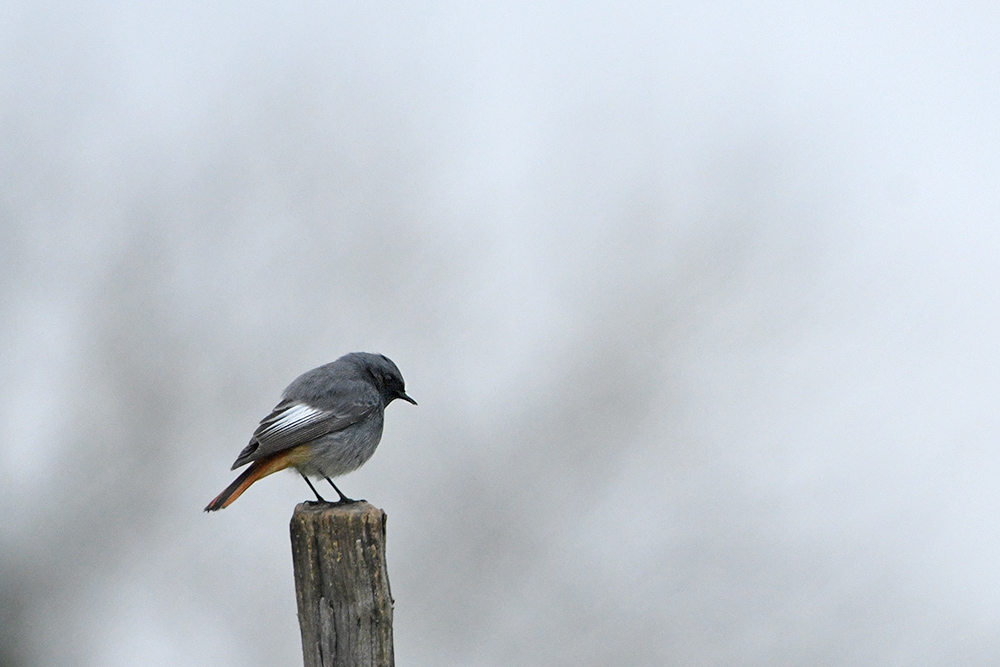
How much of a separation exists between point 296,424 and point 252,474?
1.25 feet

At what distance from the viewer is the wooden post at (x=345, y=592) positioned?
3.27 m

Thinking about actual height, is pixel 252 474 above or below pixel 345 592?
above

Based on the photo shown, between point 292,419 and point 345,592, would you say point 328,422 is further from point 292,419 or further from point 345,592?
point 345,592

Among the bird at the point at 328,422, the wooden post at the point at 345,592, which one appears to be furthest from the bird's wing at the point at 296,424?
the wooden post at the point at 345,592

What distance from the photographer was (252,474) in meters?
4.42

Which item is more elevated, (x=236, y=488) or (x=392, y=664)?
(x=236, y=488)

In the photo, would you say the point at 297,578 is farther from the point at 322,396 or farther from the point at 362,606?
the point at 322,396

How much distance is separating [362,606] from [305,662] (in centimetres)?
33

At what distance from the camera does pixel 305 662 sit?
3.37 metres

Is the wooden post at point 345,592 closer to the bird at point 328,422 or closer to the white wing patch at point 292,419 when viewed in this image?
the bird at point 328,422

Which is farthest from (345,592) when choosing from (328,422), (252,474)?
(328,422)

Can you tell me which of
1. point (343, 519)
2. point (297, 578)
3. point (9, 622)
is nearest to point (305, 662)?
point (297, 578)

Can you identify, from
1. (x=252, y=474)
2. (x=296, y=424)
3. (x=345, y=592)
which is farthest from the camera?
(x=296, y=424)

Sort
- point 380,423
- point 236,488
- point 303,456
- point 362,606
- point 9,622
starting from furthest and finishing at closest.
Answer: point 9,622 < point 380,423 < point 303,456 < point 236,488 < point 362,606
